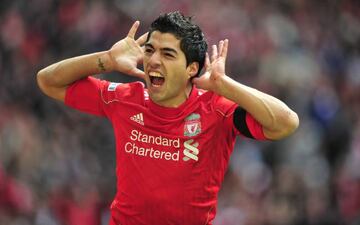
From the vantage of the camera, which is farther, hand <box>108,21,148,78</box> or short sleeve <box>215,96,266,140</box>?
hand <box>108,21,148,78</box>

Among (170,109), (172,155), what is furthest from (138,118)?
(172,155)

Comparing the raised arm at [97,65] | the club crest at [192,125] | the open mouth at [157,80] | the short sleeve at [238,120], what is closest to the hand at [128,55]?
the raised arm at [97,65]

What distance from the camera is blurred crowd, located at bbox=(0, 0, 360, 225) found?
8672 mm

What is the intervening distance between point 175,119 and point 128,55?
0.49 metres

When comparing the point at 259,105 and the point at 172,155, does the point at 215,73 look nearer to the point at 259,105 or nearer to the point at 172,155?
the point at 259,105

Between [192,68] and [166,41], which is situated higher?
[166,41]

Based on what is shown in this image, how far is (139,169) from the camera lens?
5.04 m

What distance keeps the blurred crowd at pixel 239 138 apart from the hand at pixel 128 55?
345 cm

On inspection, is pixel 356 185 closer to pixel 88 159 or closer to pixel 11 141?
pixel 88 159

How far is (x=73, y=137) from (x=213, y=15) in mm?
2329

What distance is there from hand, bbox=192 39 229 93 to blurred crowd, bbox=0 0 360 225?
373cm

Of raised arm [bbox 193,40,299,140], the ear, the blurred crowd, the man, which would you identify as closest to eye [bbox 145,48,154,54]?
the man

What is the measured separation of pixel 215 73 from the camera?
4.89 m

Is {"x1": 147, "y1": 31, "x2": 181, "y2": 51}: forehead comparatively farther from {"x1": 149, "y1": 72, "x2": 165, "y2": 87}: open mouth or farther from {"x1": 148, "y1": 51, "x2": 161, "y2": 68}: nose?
{"x1": 149, "y1": 72, "x2": 165, "y2": 87}: open mouth
